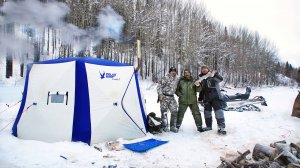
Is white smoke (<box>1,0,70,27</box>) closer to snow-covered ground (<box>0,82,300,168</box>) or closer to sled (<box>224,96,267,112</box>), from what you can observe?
snow-covered ground (<box>0,82,300,168</box>)

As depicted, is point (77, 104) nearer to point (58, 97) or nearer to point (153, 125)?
point (58, 97)

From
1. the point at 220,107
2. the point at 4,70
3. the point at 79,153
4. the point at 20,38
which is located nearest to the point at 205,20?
the point at 4,70

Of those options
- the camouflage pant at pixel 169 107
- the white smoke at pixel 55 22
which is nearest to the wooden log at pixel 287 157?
the camouflage pant at pixel 169 107

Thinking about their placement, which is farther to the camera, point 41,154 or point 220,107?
point 220,107

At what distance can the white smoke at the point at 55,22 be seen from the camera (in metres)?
11.1

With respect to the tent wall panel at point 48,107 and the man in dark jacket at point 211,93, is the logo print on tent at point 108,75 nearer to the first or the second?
the tent wall panel at point 48,107

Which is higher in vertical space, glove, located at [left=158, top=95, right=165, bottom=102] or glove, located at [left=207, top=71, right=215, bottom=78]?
glove, located at [left=207, top=71, right=215, bottom=78]

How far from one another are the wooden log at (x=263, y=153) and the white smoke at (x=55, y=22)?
9.62 metres

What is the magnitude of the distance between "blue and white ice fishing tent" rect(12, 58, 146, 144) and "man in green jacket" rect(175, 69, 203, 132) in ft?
4.27

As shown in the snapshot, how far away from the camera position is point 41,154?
5160 mm

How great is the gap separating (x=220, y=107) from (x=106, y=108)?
2831 mm

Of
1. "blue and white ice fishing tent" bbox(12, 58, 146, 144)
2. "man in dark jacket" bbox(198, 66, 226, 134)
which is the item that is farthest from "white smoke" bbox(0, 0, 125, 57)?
"man in dark jacket" bbox(198, 66, 226, 134)

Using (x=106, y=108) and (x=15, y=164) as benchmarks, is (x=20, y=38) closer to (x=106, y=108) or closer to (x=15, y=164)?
(x=106, y=108)

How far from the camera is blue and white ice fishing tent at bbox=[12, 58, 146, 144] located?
614cm
